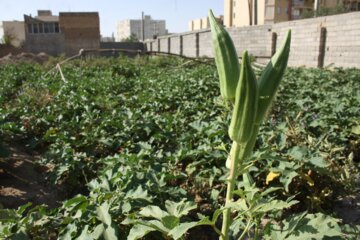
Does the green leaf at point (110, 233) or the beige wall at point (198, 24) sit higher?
the beige wall at point (198, 24)

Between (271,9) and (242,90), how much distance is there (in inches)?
2047

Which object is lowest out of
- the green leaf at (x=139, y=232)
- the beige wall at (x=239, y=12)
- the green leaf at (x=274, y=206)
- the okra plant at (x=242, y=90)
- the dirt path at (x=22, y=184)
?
the dirt path at (x=22, y=184)

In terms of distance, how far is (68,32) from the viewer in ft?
154

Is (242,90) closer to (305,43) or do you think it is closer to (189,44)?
(305,43)

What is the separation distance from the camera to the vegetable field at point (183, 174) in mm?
1620

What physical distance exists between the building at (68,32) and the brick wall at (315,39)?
100 feet

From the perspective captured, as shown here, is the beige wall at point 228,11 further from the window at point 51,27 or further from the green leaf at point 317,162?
the green leaf at point 317,162

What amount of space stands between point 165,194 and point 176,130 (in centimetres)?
177

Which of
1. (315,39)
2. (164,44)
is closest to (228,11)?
(164,44)

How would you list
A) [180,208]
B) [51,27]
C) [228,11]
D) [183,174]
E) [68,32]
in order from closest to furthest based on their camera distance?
[180,208] → [183,174] → [68,32] → [51,27] → [228,11]

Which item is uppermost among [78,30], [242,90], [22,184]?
[78,30]

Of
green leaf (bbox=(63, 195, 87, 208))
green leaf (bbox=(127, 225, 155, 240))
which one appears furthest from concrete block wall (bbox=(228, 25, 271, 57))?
green leaf (bbox=(127, 225, 155, 240))

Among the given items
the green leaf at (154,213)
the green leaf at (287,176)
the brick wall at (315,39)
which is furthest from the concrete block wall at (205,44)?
the green leaf at (154,213)

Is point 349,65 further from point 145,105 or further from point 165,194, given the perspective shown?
point 165,194
